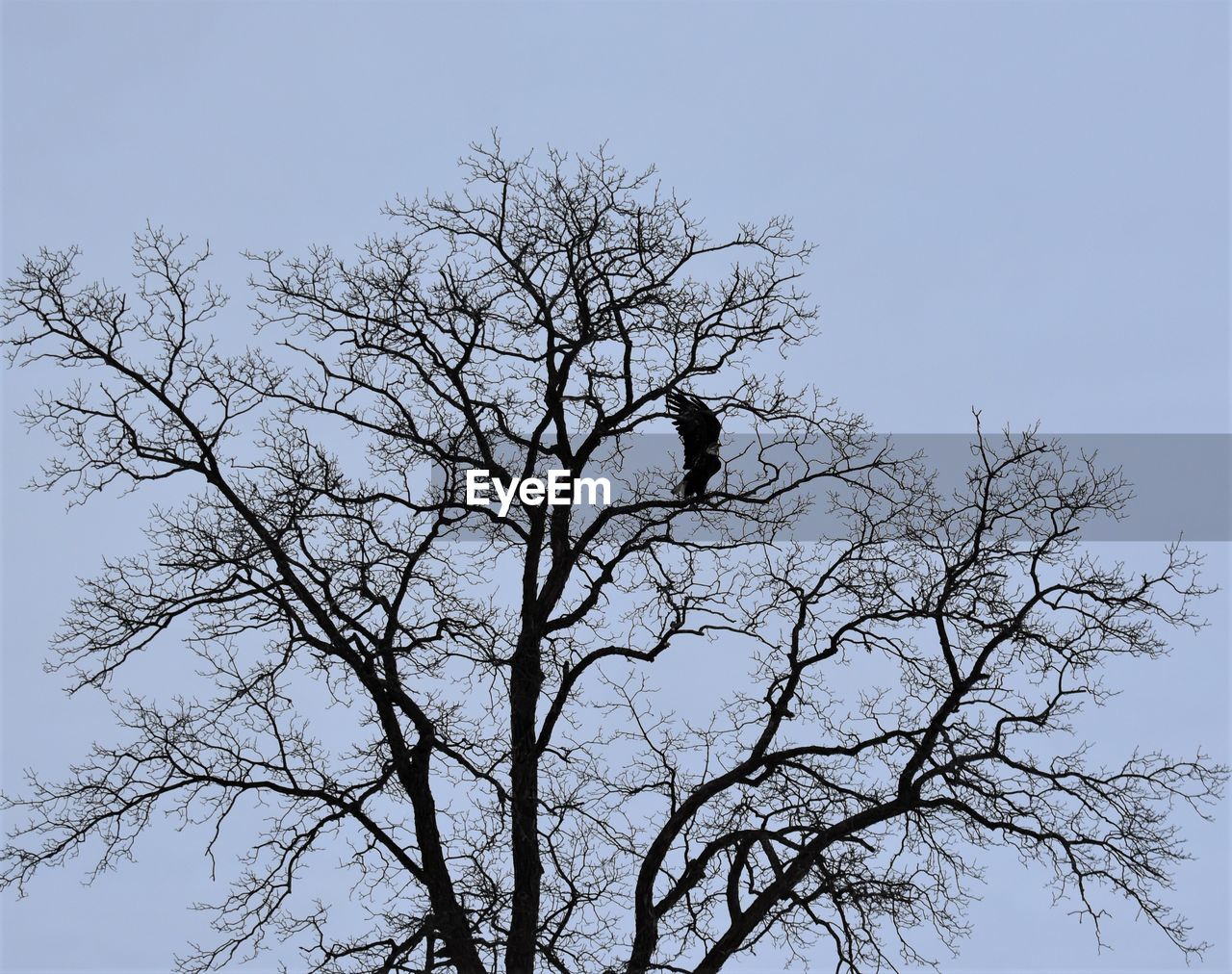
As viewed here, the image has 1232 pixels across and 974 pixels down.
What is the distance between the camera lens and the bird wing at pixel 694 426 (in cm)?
1597

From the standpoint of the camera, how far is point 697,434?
629 inches

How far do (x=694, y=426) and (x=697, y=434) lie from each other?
3.4 inches

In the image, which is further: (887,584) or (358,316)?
(358,316)

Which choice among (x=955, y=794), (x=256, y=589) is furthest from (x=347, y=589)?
(x=955, y=794)

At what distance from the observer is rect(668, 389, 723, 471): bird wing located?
1597 centimetres

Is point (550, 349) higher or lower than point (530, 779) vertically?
higher

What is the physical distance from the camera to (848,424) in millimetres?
16109

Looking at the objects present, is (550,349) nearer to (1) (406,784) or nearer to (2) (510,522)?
(2) (510,522)

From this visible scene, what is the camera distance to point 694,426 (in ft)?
52.5

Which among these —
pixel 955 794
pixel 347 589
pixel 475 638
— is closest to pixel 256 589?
pixel 347 589

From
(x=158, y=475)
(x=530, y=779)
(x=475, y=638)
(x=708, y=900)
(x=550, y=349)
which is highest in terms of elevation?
(x=550, y=349)

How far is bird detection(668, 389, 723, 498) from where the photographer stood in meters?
16.0

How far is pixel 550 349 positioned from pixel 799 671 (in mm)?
4024

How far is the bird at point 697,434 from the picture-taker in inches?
628
